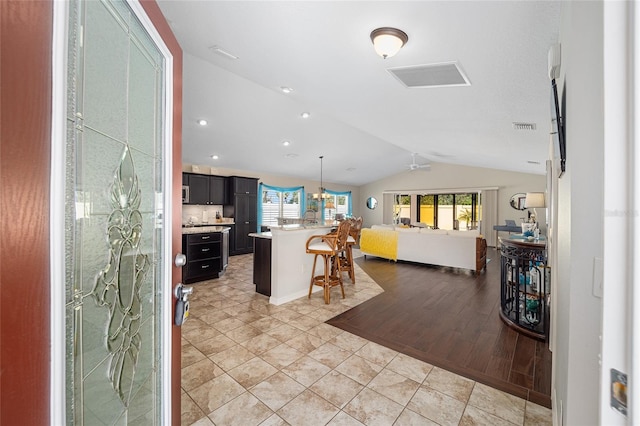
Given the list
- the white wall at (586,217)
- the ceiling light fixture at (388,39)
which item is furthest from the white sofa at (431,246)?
the white wall at (586,217)

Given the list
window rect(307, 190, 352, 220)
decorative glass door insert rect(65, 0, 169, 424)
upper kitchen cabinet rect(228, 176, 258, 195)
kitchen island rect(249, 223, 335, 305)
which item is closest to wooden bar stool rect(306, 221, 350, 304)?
kitchen island rect(249, 223, 335, 305)

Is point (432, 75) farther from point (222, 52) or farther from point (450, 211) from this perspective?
point (450, 211)

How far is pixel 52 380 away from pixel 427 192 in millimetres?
11412

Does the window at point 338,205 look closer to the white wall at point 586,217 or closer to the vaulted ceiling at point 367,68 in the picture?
the vaulted ceiling at point 367,68

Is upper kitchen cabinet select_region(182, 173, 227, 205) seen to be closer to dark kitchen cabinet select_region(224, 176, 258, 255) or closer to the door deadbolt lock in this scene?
dark kitchen cabinet select_region(224, 176, 258, 255)

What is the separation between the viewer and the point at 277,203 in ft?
30.4

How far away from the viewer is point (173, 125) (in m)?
1.17

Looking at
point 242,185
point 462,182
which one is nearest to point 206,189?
point 242,185

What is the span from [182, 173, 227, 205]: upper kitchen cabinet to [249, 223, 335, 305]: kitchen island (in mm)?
3543

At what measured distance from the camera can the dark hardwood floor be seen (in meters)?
2.16

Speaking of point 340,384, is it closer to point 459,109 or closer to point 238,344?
point 238,344

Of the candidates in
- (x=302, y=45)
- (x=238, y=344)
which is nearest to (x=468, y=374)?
(x=238, y=344)

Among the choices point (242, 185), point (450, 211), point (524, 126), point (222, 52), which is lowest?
point (450, 211)

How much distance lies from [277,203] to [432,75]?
7.28 m
